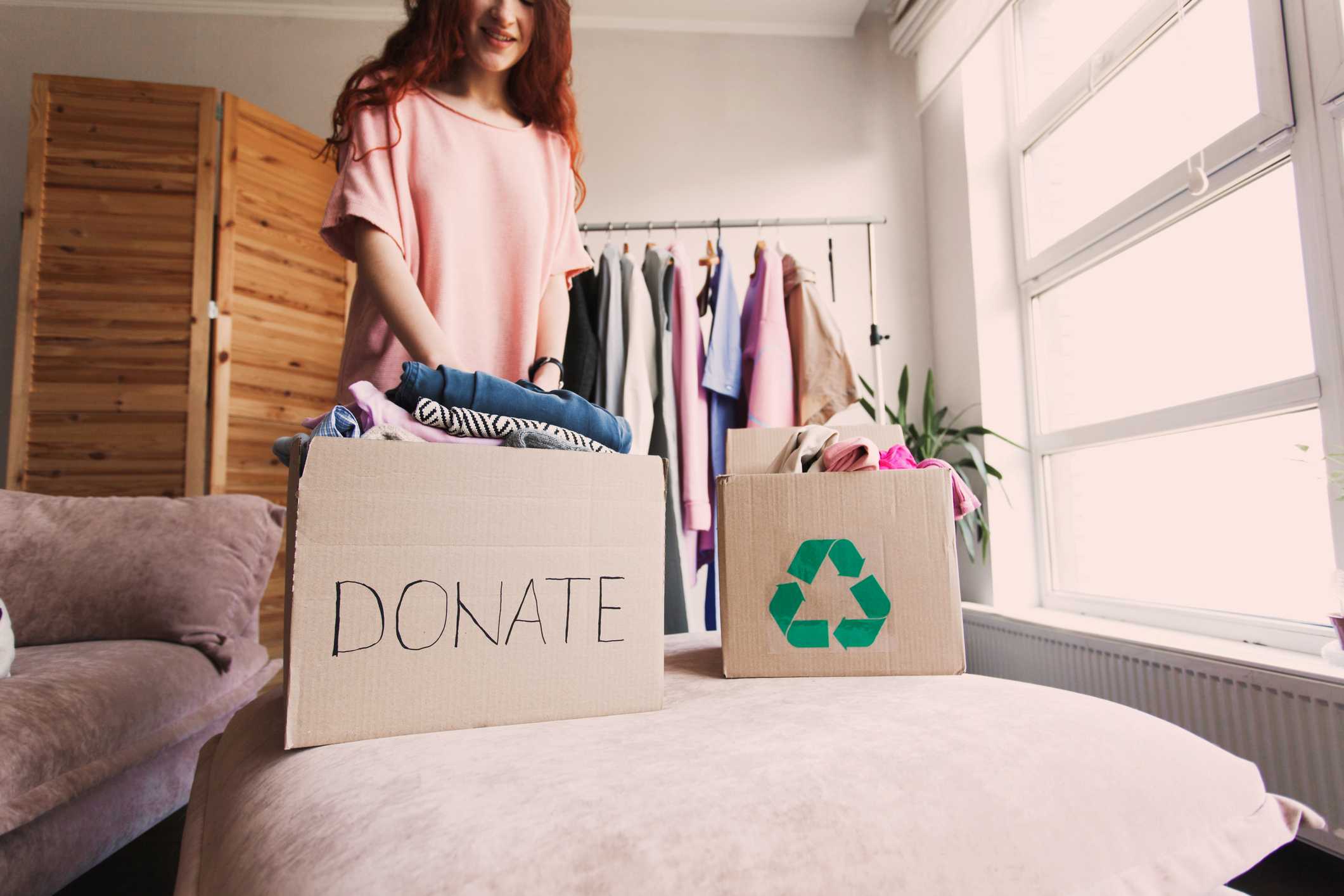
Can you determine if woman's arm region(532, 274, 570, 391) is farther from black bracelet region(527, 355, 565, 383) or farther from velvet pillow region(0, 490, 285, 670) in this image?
velvet pillow region(0, 490, 285, 670)

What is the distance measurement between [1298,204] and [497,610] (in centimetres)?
169

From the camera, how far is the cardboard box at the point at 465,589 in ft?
1.69

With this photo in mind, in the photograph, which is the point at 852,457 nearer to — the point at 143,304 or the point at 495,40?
the point at 495,40

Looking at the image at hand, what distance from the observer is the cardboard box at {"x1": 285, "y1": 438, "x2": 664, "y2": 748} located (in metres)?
0.51

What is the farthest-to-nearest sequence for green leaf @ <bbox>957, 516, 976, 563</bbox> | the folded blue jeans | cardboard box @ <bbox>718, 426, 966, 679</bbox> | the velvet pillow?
green leaf @ <bbox>957, 516, 976, 563</bbox>, the velvet pillow, cardboard box @ <bbox>718, 426, 966, 679</bbox>, the folded blue jeans

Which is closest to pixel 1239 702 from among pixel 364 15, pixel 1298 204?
pixel 1298 204

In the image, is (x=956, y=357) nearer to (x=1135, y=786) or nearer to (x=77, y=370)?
(x=1135, y=786)

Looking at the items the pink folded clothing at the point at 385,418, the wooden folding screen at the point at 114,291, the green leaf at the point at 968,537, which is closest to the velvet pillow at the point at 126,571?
the wooden folding screen at the point at 114,291

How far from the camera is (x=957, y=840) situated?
1.34 feet

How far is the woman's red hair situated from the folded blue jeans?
432mm

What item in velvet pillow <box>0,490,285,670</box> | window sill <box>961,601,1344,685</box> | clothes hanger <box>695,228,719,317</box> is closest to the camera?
window sill <box>961,601,1344,685</box>

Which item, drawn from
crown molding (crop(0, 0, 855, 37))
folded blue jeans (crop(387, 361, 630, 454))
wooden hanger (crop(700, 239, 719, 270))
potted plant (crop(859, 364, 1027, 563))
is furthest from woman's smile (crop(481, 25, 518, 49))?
crown molding (crop(0, 0, 855, 37))

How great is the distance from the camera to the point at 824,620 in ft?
2.48

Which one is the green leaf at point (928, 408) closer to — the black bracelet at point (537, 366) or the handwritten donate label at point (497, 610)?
the black bracelet at point (537, 366)
